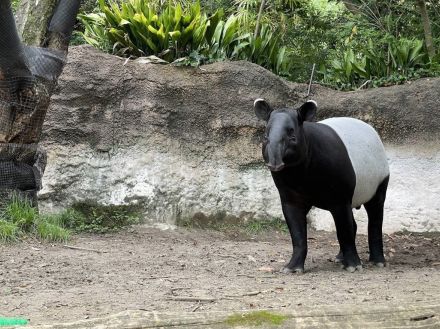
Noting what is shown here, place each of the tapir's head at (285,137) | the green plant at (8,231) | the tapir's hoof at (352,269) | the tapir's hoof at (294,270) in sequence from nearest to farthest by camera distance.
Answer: the tapir's head at (285,137) < the tapir's hoof at (294,270) < the tapir's hoof at (352,269) < the green plant at (8,231)

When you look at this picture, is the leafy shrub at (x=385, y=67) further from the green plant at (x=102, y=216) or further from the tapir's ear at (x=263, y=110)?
the tapir's ear at (x=263, y=110)

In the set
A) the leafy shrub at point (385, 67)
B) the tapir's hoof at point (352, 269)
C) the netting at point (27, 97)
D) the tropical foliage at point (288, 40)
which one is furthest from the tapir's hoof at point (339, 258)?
the leafy shrub at point (385, 67)

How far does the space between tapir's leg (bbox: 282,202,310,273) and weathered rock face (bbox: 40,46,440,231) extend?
→ 3.31 metres

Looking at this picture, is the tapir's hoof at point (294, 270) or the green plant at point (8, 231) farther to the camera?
the green plant at point (8, 231)

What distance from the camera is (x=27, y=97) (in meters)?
8.12

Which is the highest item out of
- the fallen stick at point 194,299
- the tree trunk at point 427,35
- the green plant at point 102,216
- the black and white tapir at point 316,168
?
the tree trunk at point 427,35

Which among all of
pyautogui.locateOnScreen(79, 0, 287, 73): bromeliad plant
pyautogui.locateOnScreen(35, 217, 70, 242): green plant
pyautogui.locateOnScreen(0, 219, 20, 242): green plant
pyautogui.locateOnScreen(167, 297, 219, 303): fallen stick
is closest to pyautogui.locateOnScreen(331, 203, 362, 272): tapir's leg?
pyautogui.locateOnScreen(167, 297, 219, 303): fallen stick

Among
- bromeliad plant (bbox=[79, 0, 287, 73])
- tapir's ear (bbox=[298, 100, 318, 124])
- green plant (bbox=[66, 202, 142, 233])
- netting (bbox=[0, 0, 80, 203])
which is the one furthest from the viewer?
bromeliad plant (bbox=[79, 0, 287, 73])

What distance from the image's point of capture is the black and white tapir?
20.8 ft

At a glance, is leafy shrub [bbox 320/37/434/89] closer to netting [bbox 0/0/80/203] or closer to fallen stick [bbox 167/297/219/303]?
netting [bbox 0/0/80/203]

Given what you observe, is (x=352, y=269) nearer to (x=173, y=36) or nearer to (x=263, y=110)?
(x=263, y=110)

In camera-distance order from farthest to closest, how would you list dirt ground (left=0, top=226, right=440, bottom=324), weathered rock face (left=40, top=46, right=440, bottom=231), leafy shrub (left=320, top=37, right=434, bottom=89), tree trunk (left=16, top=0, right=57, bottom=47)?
leafy shrub (left=320, top=37, right=434, bottom=89)
weathered rock face (left=40, top=46, right=440, bottom=231)
tree trunk (left=16, top=0, right=57, bottom=47)
dirt ground (left=0, top=226, right=440, bottom=324)


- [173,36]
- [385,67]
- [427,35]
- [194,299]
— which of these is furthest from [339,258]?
[427,35]

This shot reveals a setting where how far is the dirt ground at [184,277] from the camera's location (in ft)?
16.7
